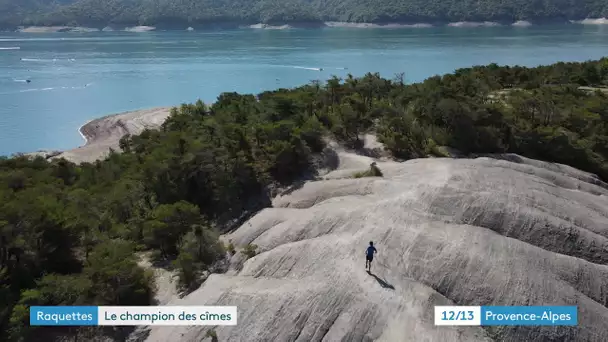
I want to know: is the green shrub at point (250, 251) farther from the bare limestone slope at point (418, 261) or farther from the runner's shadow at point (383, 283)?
the runner's shadow at point (383, 283)

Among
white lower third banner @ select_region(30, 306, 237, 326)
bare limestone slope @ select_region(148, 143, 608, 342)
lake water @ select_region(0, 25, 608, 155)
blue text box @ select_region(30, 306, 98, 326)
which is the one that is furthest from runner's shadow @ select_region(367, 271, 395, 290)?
lake water @ select_region(0, 25, 608, 155)

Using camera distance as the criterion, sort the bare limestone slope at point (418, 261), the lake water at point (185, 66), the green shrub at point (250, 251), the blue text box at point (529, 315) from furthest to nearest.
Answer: the lake water at point (185, 66)
the green shrub at point (250, 251)
the bare limestone slope at point (418, 261)
the blue text box at point (529, 315)

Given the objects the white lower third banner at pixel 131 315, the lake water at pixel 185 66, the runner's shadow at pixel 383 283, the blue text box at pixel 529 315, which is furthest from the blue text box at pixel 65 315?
the lake water at pixel 185 66

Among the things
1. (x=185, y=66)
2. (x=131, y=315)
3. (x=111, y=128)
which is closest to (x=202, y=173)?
(x=131, y=315)

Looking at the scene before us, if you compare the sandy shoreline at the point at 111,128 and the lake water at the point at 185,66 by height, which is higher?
the lake water at the point at 185,66

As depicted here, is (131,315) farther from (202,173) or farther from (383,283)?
(202,173)

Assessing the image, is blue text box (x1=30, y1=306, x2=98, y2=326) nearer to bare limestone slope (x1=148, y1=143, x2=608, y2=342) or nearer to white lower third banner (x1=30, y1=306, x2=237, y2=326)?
white lower third banner (x1=30, y1=306, x2=237, y2=326)

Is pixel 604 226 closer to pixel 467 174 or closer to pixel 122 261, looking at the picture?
pixel 467 174
